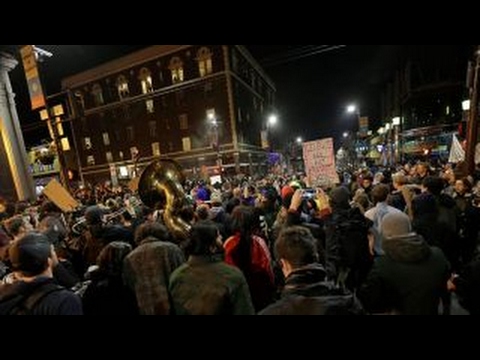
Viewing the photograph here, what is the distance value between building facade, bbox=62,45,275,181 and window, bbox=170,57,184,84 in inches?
4.7

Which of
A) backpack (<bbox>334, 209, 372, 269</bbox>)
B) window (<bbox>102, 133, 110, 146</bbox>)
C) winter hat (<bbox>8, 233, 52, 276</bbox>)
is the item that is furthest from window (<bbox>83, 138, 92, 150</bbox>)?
backpack (<bbox>334, 209, 372, 269</bbox>)

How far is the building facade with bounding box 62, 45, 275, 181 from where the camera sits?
3644 cm

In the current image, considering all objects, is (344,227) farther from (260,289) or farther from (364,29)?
(364,29)

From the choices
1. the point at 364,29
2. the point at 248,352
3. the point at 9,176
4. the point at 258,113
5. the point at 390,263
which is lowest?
the point at 248,352

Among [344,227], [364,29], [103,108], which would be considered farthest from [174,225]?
[103,108]

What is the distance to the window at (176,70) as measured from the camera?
122 feet

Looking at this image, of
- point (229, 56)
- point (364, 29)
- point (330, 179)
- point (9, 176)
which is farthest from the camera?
point (229, 56)

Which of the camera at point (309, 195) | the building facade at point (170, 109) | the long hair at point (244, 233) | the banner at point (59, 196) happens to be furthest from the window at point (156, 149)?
the long hair at point (244, 233)

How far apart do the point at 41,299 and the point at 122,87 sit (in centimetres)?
4396

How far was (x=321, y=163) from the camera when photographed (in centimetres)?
593

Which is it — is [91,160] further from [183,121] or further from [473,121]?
[473,121]

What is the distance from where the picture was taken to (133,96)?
134 ft

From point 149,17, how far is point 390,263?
10.6 feet

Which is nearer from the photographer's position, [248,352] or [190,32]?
[248,352]
